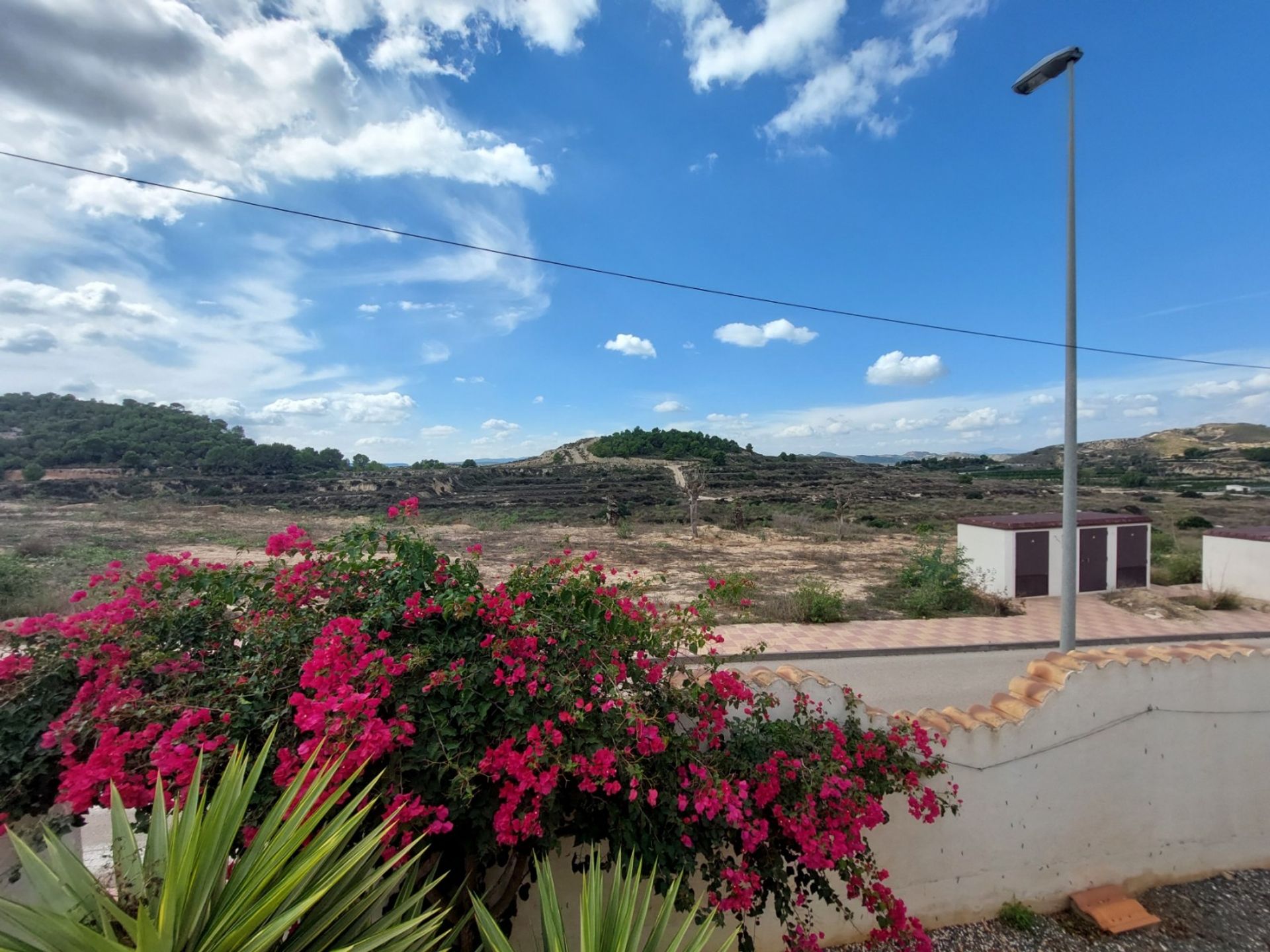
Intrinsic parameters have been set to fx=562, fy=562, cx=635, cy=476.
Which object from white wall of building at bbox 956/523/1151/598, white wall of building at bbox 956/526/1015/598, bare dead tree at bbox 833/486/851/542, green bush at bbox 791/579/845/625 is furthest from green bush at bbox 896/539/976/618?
bare dead tree at bbox 833/486/851/542

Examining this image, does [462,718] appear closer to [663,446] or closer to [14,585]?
[14,585]

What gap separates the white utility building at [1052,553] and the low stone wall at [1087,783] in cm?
763

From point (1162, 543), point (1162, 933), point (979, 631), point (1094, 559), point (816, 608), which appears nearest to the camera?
point (1162, 933)

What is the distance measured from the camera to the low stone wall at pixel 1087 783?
285 centimetres

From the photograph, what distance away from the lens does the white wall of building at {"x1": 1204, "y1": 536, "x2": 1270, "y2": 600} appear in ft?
33.5

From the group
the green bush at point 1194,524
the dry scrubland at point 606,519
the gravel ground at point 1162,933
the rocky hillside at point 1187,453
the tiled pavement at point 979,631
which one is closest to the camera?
the gravel ground at point 1162,933

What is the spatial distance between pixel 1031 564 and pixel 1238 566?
3923 mm

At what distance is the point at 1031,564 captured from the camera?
413 inches

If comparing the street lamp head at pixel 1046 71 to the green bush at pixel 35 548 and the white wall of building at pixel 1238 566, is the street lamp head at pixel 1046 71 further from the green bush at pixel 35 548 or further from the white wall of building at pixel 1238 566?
the green bush at pixel 35 548

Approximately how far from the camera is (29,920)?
3.46 feet

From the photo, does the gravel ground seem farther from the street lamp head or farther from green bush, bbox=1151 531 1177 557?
green bush, bbox=1151 531 1177 557

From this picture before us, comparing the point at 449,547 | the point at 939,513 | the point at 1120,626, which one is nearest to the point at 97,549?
the point at 449,547

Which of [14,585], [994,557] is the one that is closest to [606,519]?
[994,557]


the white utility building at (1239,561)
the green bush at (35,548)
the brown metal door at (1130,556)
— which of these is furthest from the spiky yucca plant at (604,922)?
the white utility building at (1239,561)
